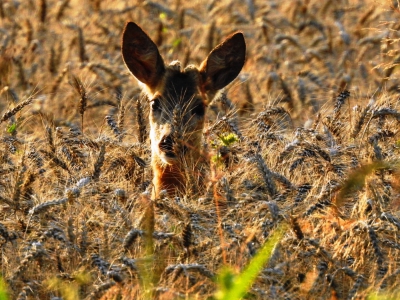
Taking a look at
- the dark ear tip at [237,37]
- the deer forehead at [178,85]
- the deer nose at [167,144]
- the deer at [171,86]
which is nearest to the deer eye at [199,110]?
the deer at [171,86]

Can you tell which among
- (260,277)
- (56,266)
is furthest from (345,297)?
(56,266)

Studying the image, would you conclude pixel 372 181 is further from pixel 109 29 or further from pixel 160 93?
pixel 109 29

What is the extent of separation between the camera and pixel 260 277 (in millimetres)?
5961

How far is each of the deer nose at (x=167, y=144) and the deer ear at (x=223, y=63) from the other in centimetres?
127

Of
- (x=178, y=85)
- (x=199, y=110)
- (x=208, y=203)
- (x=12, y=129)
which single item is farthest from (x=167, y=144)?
(x=208, y=203)

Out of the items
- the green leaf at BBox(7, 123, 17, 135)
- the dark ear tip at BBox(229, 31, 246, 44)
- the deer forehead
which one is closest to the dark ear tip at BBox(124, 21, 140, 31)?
the deer forehead

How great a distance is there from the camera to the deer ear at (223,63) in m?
9.81

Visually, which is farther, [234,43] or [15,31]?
[15,31]

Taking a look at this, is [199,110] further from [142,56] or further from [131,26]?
[131,26]

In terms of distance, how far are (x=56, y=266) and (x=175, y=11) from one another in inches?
356

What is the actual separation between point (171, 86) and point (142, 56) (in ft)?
1.36

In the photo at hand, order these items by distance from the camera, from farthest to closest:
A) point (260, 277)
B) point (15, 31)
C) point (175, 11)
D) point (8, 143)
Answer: point (175, 11)
point (15, 31)
point (8, 143)
point (260, 277)

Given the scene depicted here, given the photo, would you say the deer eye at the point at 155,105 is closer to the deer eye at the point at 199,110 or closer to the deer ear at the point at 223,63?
the deer eye at the point at 199,110

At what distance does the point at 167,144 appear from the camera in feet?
28.4
